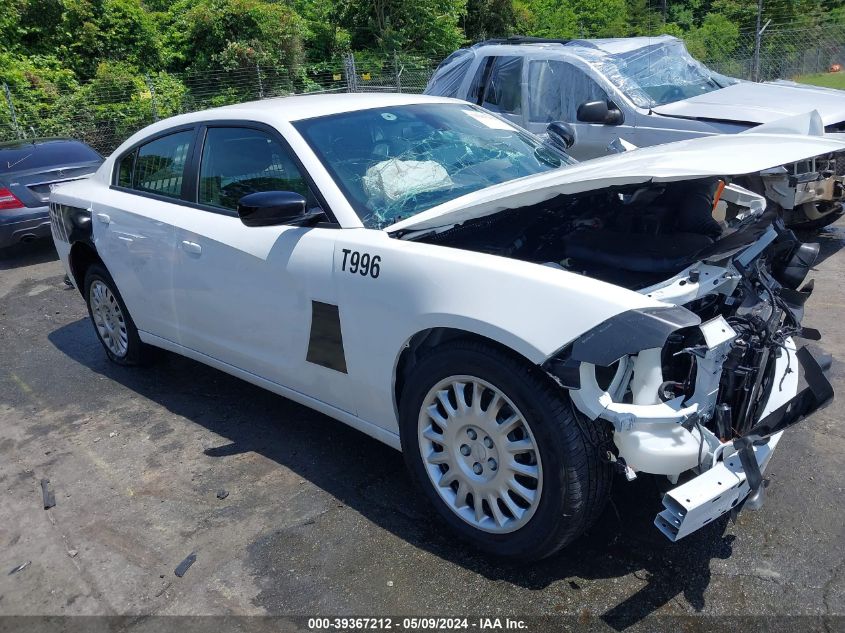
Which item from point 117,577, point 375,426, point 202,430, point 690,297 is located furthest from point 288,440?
point 690,297

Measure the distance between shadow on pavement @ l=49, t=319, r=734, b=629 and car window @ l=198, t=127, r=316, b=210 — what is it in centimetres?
124

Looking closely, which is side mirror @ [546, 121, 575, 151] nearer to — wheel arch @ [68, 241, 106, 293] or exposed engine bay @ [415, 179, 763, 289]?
exposed engine bay @ [415, 179, 763, 289]

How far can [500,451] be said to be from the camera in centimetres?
271

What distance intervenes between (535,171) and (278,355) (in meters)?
1.63

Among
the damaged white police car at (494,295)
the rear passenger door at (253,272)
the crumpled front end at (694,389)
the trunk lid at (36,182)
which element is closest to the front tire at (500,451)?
the damaged white police car at (494,295)

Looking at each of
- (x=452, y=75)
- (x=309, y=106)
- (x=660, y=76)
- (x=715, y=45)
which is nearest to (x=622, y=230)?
(x=309, y=106)

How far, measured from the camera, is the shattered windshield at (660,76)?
6.87 metres

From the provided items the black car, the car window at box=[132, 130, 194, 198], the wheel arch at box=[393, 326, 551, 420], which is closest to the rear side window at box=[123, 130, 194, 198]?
the car window at box=[132, 130, 194, 198]

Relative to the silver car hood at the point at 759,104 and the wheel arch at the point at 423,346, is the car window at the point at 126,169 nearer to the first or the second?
the wheel arch at the point at 423,346

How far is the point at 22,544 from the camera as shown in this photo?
3.25 metres

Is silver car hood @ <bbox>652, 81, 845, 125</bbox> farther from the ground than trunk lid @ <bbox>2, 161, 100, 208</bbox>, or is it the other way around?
silver car hood @ <bbox>652, 81, 845, 125</bbox>

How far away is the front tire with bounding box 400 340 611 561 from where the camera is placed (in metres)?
2.51

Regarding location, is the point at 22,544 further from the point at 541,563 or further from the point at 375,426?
the point at 541,563

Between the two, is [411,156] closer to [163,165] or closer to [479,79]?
[163,165]
